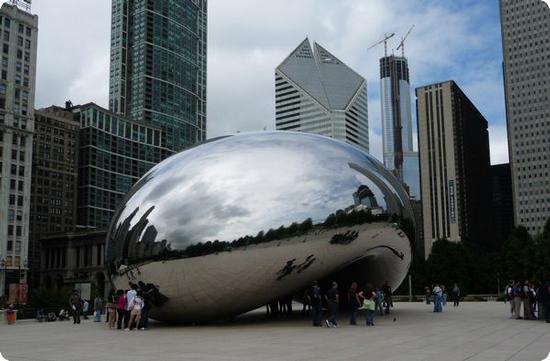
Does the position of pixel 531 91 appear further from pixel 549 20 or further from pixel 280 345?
pixel 280 345

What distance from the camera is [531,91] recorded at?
16838 cm

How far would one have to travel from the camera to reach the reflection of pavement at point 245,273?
15742 mm

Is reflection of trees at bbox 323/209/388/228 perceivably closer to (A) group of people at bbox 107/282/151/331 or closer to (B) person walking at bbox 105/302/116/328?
(A) group of people at bbox 107/282/151/331

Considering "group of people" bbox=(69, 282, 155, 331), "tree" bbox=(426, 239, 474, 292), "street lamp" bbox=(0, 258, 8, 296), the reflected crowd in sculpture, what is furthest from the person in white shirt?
"street lamp" bbox=(0, 258, 8, 296)

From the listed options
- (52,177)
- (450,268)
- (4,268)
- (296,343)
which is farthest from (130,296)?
(52,177)

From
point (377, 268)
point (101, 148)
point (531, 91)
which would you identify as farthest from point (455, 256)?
point (531, 91)

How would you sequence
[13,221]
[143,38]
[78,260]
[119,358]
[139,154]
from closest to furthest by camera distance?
1. [119,358]
2. [13,221]
3. [78,260]
4. [139,154]
5. [143,38]

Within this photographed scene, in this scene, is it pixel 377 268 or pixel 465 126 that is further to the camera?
pixel 465 126

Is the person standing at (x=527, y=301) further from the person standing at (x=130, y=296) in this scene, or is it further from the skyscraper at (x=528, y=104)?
the skyscraper at (x=528, y=104)

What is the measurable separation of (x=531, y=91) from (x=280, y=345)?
173 m

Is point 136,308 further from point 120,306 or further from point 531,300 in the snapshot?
point 531,300

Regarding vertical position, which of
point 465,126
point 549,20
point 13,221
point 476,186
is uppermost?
point 549,20

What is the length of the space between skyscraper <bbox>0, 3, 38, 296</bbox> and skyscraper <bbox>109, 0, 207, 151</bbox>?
239 feet

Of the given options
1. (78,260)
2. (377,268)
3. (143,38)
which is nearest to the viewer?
(377,268)
